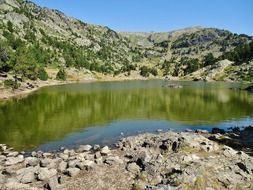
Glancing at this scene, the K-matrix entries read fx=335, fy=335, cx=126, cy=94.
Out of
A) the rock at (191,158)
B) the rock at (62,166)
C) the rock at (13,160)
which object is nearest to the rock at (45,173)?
the rock at (62,166)

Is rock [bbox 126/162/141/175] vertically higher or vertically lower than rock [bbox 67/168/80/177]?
higher

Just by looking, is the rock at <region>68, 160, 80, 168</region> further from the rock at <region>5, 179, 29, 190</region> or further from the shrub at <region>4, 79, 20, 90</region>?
the shrub at <region>4, 79, 20, 90</region>

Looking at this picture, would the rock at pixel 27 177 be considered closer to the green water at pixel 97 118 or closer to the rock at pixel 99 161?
the rock at pixel 99 161

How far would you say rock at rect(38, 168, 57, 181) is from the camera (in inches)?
1460

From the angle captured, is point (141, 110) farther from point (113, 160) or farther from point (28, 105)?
point (113, 160)

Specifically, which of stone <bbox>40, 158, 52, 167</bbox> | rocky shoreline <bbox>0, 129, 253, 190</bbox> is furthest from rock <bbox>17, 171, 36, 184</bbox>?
stone <bbox>40, 158, 52, 167</bbox>

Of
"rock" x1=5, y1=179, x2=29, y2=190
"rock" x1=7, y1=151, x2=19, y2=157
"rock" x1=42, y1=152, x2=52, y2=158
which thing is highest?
"rock" x1=5, y1=179, x2=29, y2=190

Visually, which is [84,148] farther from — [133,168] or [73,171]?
[133,168]

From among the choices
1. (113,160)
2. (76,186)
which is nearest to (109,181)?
(76,186)

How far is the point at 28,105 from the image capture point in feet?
348

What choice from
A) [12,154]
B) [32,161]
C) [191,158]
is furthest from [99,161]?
[12,154]

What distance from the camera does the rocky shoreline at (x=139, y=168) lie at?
34.7 metres

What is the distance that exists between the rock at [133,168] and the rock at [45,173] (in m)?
8.50

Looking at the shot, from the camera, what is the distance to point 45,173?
124 feet
